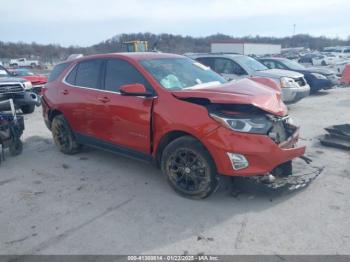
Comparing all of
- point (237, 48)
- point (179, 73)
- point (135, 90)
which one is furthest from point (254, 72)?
point (237, 48)

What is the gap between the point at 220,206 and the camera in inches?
159

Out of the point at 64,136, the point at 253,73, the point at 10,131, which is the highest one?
the point at 253,73

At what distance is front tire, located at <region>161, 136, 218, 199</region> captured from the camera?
3.98 meters

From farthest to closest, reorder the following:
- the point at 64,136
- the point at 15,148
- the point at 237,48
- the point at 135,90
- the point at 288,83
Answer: the point at 237,48, the point at 288,83, the point at 15,148, the point at 64,136, the point at 135,90

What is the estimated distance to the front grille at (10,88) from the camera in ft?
33.1

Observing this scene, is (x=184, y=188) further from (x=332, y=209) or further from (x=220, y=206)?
(x=332, y=209)

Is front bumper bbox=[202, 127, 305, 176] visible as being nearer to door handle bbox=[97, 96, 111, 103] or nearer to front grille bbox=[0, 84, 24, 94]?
door handle bbox=[97, 96, 111, 103]

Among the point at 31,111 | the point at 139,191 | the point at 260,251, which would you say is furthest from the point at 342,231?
the point at 31,111

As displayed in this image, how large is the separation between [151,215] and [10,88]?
8.18 meters

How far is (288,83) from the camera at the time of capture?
9.95 m

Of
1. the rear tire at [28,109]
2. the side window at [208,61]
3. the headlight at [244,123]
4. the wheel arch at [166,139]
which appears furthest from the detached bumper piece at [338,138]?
the rear tire at [28,109]

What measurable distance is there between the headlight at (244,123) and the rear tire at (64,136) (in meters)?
3.21

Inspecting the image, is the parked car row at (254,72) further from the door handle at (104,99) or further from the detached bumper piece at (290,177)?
the door handle at (104,99)

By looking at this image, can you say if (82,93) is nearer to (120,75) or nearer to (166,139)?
(120,75)
